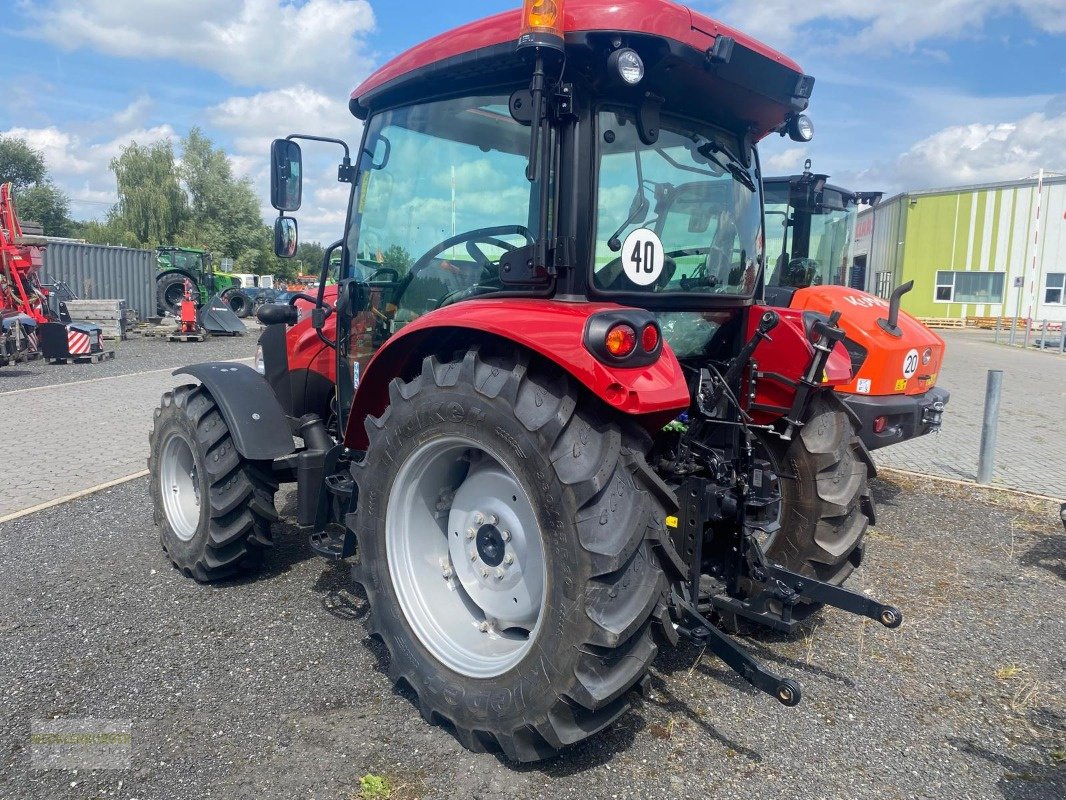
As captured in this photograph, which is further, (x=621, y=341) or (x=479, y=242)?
(x=479, y=242)

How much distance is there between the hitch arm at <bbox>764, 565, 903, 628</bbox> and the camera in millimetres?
2840

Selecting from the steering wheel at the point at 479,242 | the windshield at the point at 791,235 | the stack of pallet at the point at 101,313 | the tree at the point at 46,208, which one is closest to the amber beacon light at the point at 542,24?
the steering wheel at the point at 479,242

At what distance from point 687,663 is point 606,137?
7.30 ft

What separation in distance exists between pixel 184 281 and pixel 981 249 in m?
29.2

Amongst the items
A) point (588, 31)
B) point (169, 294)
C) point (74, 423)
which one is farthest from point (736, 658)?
point (169, 294)

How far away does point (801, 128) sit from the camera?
10.9 ft

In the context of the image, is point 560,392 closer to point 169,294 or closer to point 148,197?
point 169,294

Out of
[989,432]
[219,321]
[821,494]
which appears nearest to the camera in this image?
[821,494]

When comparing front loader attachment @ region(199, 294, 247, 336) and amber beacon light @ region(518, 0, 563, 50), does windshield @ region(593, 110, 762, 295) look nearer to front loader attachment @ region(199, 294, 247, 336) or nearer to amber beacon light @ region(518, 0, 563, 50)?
amber beacon light @ region(518, 0, 563, 50)

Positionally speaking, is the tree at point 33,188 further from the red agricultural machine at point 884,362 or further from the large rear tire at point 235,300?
the red agricultural machine at point 884,362

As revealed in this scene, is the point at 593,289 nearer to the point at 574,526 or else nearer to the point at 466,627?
the point at 574,526

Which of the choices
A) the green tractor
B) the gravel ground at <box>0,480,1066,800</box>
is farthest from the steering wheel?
the green tractor

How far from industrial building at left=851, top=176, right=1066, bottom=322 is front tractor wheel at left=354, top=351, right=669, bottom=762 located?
2791 cm

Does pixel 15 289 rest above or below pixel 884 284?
below
